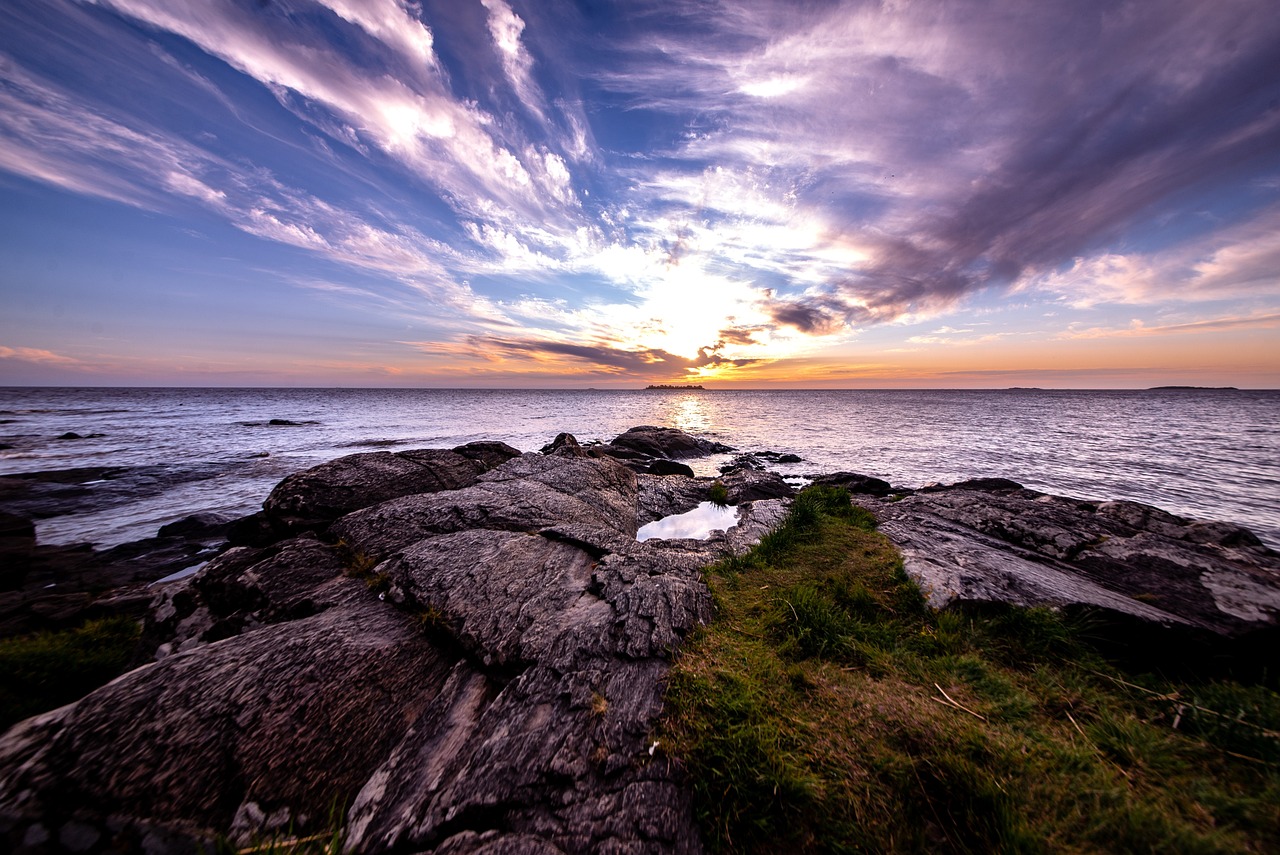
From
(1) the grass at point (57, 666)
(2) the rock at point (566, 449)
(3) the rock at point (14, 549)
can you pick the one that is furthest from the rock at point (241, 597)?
(2) the rock at point (566, 449)

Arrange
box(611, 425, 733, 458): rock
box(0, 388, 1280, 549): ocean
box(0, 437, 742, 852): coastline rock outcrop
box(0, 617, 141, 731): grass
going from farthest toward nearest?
box(611, 425, 733, 458): rock → box(0, 388, 1280, 549): ocean → box(0, 617, 141, 731): grass → box(0, 437, 742, 852): coastline rock outcrop

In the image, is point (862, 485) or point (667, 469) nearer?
point (862, 485)

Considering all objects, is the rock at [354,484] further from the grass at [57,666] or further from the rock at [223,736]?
the rock at [223,736]

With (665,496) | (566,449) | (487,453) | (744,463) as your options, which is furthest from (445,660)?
(744,463)

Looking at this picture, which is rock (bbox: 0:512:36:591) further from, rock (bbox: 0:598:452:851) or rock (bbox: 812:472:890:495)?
rock (bbox: 812:472:890:495)

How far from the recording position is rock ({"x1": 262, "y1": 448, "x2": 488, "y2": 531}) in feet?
32.0

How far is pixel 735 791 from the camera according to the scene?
3395 millimetres

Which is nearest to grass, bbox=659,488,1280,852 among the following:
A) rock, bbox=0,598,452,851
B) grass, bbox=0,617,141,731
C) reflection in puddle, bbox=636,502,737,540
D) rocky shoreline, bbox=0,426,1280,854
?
rocky shoreline, bbox=0,426,1280,854

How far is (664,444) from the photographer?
3359 centimetres

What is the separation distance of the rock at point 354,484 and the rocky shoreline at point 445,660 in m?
0.10

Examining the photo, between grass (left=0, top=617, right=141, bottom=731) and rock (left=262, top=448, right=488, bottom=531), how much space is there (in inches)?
134

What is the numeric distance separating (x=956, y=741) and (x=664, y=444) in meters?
29.9

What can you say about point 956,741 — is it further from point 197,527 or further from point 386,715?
point 197,527

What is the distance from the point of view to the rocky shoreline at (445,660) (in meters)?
3.45
